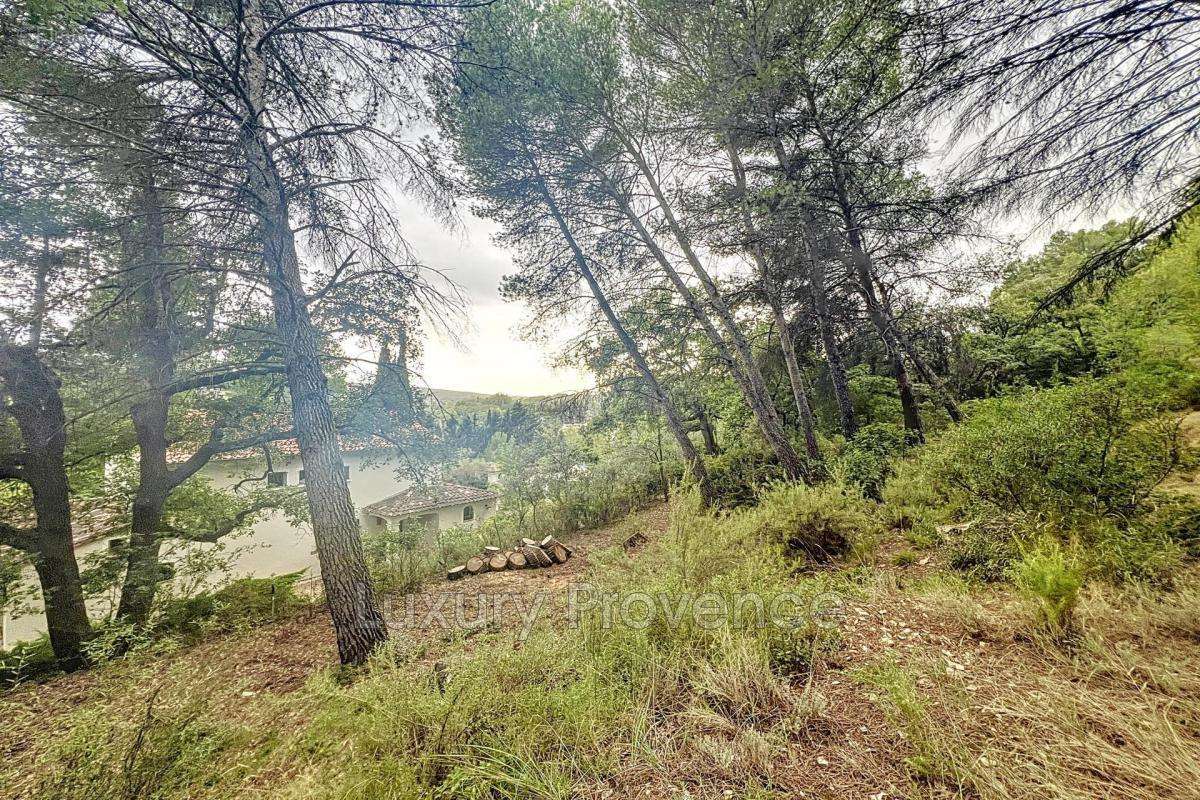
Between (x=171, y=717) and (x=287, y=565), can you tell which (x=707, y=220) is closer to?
(x=171, y=717)

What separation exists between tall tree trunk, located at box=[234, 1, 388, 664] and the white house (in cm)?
279

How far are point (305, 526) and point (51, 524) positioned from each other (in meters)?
5.17

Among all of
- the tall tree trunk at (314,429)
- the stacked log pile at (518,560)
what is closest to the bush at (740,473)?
the stacked log pile at (518,560)

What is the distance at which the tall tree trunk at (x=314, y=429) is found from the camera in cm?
333

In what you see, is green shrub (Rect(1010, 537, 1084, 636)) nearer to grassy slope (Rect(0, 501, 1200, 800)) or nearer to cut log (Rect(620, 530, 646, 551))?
grassy slope (Rect(0, 501, 1200, 800))

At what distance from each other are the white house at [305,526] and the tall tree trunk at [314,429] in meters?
2.79

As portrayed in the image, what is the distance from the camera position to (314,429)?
341 cm

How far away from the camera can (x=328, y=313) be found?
184 inches

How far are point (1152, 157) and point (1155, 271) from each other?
4385mm

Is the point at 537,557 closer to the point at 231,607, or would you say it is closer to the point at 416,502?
the point at 231,607

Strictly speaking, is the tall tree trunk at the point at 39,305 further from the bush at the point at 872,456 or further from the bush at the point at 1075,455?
the bush at the point at 1075,455

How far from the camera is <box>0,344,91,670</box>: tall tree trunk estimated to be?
4.28 metres

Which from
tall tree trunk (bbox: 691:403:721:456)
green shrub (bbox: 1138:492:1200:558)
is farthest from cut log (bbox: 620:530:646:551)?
green shrub (bbox: 1138:492:1200:558)

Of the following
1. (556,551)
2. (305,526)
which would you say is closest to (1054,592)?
(556,551)
